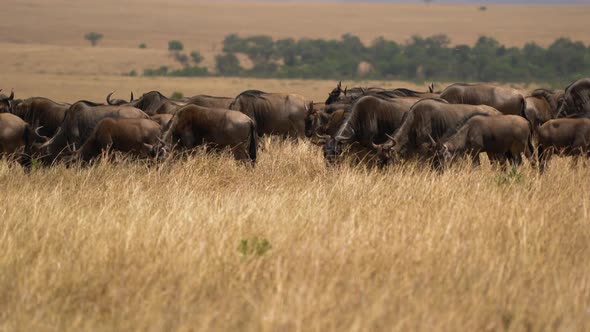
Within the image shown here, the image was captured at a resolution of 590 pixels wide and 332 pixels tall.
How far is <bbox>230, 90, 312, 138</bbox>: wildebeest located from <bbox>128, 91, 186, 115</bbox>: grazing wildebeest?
114 centimetres

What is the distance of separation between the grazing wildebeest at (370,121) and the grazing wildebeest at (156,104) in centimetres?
382

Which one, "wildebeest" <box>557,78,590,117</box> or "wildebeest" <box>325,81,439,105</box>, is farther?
"wildebeest" <box>557,78,590,117</box>

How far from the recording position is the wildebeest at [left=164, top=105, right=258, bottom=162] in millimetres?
11938

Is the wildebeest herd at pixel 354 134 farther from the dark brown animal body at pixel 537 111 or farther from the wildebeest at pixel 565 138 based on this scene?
the dark brown animal body at pixel 537 111

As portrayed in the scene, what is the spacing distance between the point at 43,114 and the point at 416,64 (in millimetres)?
57713

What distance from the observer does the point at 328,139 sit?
11633mm

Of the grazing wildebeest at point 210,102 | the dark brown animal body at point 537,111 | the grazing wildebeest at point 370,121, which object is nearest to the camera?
the grazing wildebeest at point 370,121

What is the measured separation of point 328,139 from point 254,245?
504cm

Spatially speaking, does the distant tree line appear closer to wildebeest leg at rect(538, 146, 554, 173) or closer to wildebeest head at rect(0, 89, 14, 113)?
wildebeest head at rect(0, 89, 14, 113)

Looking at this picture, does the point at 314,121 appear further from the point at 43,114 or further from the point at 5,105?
the point at 5,105

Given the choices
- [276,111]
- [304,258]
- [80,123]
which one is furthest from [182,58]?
[304,258]

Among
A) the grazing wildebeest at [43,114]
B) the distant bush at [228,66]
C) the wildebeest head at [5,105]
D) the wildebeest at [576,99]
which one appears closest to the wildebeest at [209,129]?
the grazing wildebeest at [43,114]

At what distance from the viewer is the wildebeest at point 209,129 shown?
39.2 feet

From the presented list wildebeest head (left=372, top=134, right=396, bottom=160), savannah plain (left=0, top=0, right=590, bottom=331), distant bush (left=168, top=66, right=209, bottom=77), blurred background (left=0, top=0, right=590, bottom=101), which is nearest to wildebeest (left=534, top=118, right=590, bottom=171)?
savannah plain (left=0, top=0, right=590, bottom=331)
